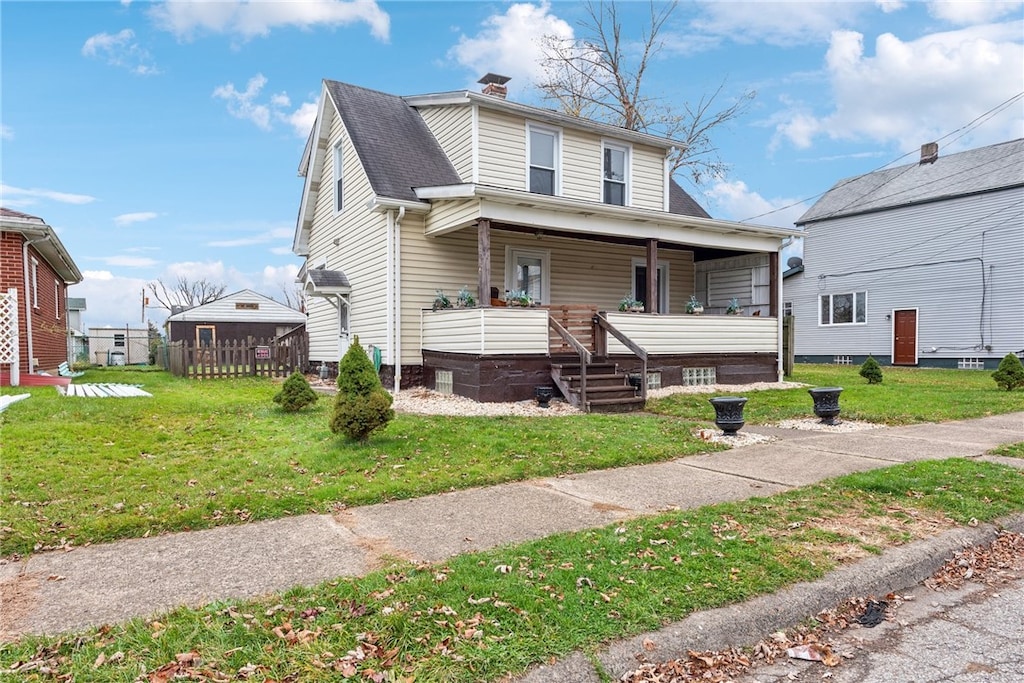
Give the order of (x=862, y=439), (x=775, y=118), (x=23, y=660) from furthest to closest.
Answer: (x=775, y=118) < (x=862, y=439) < (x=23, y=660)

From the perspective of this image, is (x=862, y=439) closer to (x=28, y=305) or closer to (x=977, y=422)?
(x=977, y=422)

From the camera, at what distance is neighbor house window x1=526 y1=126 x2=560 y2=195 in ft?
47.6

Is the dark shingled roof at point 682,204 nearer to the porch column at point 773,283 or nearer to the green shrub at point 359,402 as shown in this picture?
the porch column at point 773,283

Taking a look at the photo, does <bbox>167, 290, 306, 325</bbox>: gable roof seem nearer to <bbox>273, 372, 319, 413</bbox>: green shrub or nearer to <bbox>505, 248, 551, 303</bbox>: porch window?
<bbox>505, 248, 551, 303</bbox>: porch window

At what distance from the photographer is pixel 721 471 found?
6320 mm

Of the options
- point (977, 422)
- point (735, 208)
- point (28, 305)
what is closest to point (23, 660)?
point (977, 422)

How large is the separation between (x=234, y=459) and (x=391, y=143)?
32.1 ft

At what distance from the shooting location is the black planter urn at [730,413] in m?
8.18

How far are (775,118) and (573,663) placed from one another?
21.6 m

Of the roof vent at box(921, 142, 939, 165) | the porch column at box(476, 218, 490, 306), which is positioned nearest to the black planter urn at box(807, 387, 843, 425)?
the porch column at box(476, 218, 490, 306)

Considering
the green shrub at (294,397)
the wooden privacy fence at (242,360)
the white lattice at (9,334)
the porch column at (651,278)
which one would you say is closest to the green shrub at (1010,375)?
the porch column at (651,278)

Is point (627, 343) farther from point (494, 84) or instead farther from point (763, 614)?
point (763, 614)

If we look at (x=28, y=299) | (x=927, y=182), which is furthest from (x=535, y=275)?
(x=927, y=182)

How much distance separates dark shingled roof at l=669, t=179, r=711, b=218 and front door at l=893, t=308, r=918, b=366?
36.3 ft
